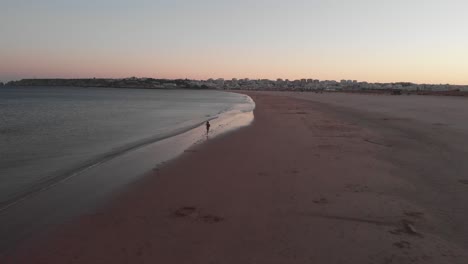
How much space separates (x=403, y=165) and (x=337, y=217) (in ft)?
17.5

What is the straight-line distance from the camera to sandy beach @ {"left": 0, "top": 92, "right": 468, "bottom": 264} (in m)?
5.59

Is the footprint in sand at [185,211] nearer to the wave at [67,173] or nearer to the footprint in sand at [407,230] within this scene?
the footprint in sand at [407,230]

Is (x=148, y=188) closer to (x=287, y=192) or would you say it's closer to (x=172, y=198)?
(x=172, y=198)

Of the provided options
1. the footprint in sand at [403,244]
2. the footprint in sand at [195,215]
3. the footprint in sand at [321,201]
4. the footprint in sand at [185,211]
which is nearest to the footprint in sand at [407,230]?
the footprint in sand at [403,244]

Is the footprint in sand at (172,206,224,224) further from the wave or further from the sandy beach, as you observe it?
the wave

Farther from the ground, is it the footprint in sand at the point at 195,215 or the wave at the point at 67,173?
the footprint in sand at the point at 195,215

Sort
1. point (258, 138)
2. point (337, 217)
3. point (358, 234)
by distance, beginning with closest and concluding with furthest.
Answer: point (358, 234) → point (337, 217) → point (258, 138)

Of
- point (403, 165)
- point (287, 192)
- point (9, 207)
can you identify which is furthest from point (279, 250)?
point (403, 165)

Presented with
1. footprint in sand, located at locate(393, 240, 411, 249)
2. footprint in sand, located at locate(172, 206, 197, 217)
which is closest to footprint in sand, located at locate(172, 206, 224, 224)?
footprint in sand, located at locate(172, 206, 197, 217)

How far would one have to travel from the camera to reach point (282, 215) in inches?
282

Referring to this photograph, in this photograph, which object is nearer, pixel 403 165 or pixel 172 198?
pixel 172 198

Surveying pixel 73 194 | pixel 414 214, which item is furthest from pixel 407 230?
pixel 73 194

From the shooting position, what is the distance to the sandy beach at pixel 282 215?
5.59 metres

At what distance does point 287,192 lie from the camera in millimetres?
8609
